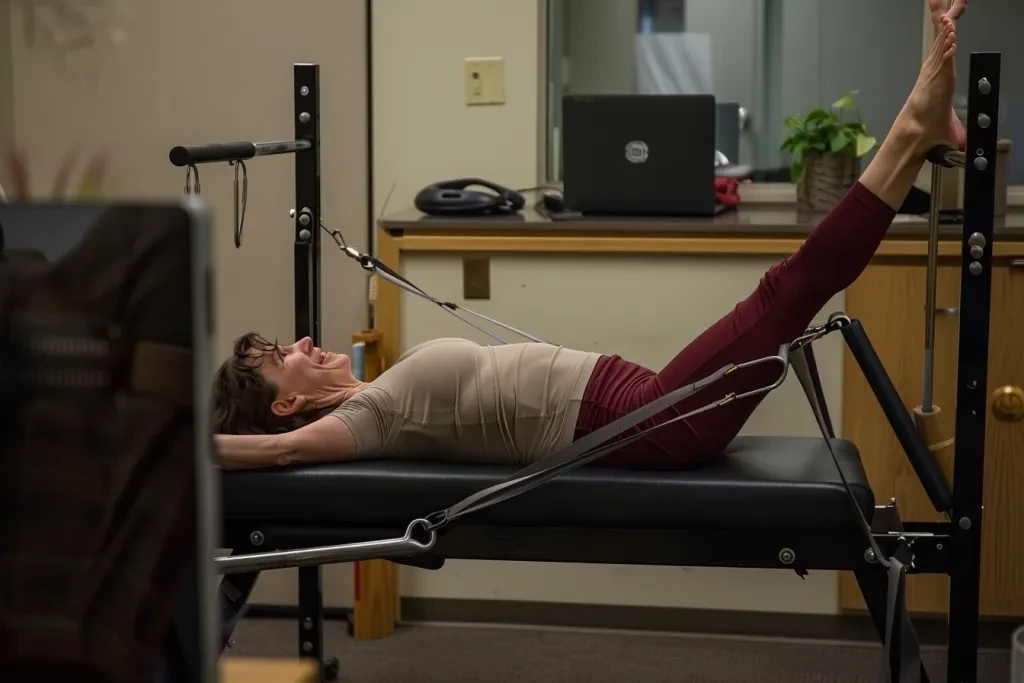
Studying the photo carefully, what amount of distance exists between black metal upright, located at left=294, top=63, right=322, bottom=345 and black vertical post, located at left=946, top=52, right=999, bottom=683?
1.09m

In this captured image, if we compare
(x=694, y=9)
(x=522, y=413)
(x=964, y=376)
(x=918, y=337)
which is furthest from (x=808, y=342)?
(x=694, y=9)

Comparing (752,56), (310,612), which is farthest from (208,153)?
(752,56)

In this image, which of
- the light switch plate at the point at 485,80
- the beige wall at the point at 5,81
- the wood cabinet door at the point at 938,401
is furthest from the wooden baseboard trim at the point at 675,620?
the beige wall at the point at 5,81

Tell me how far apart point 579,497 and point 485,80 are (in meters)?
1.29

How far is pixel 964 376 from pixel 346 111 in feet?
4.75

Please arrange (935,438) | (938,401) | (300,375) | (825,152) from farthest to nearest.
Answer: (825,152) → (938,401) → (300,375) → (935,438)

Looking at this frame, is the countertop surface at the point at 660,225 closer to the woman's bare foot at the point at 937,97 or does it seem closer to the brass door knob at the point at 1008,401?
the brass door knob at the point at 1008,401

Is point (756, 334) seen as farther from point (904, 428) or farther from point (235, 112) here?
point (235, 112)

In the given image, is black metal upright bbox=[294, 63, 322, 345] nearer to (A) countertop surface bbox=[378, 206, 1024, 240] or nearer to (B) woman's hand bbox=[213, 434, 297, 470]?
(A) countertop surface bbox=[378, 206, 1024, 240]

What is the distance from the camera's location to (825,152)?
262 centimetres

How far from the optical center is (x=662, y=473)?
174 centimetres

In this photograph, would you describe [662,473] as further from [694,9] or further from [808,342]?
[694,9]

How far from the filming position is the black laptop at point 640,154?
2.45m

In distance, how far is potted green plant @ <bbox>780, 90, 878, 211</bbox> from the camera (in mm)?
2584
